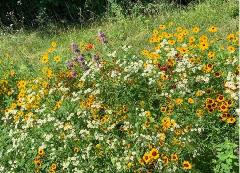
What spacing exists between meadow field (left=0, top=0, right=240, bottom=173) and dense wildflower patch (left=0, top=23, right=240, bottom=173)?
1 centimetres

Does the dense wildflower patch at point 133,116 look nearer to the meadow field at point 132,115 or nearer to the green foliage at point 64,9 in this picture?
the meadow field at point 132,115

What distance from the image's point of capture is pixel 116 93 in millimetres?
6312

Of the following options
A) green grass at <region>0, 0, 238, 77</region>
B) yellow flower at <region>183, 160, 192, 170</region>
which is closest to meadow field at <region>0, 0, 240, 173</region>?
yellow flower at <region>183, 160, 192, 170</region>

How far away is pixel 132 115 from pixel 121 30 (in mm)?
Answer: 3920

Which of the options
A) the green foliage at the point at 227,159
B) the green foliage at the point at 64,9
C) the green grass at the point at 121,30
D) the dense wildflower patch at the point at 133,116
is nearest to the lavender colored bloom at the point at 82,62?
the dense wildflower patch at the point at 133,116

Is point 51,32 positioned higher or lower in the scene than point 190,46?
lower

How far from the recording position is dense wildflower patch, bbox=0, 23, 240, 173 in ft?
17.3

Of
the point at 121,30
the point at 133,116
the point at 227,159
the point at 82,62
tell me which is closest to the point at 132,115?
the point at 133,116

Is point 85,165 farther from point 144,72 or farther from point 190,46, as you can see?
point 190,46

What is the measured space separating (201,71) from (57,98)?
2108mm

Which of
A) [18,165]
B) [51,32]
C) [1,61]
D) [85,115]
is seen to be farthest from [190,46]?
[51,32]

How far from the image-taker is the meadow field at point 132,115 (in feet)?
17.2

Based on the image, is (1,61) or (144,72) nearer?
(144,72)

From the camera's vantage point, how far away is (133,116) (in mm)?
5867
